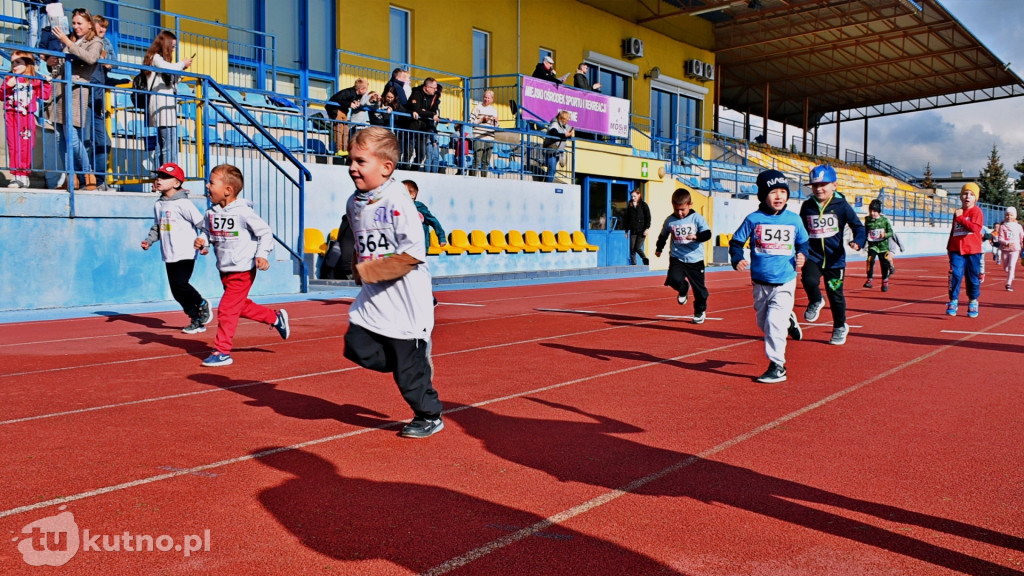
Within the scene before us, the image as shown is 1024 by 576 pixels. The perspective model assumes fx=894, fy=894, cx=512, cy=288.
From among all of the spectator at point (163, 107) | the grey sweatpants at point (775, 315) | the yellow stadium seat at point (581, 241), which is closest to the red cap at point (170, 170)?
the spectator at point (163, 107)

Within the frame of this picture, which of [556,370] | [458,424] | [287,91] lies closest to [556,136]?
[287,91]

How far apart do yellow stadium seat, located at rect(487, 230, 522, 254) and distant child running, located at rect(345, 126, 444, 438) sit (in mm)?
16820

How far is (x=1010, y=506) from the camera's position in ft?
14.2

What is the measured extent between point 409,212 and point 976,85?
2326 inches

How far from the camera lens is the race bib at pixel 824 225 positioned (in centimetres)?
1015

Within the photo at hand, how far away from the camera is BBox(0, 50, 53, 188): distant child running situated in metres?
12.2

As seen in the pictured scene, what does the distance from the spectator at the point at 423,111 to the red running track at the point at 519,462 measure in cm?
1125

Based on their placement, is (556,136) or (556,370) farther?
(556,136)

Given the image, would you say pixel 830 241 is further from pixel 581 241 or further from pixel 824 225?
pixel 581 241

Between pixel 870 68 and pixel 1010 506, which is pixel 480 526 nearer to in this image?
pixel 1010 506

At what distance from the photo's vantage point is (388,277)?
17.2ft

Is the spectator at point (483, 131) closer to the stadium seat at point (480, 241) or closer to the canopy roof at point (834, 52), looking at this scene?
the stadium seat at point (480, 241)

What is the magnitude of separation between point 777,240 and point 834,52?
46.8m

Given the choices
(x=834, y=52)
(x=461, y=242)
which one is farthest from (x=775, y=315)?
(x=834, y=52)
